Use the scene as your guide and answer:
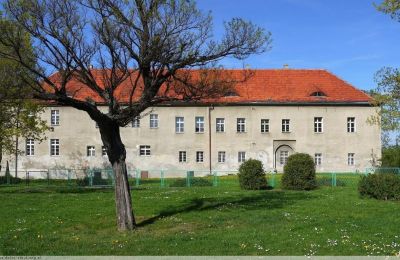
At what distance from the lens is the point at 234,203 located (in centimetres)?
1756

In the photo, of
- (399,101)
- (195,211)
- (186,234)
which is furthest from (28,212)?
(399,101)

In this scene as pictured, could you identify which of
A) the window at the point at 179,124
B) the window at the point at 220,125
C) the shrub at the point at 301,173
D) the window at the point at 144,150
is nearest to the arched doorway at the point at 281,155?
the window at the point at 220,125

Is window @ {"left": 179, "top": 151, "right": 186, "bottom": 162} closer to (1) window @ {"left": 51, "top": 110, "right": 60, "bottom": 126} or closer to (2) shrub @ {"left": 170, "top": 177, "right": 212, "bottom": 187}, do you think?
(1) window @ {"left": 51, "top": 110, "right": 60, "bottom": 126}

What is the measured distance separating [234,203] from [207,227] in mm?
5087

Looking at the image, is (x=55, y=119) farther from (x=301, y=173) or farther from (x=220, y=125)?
(x=301, y=173)

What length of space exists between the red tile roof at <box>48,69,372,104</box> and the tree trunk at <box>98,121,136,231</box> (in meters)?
32.0

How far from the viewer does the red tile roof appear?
46125 mm

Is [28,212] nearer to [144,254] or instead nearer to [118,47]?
[118,47]

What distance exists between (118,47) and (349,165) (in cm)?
3739

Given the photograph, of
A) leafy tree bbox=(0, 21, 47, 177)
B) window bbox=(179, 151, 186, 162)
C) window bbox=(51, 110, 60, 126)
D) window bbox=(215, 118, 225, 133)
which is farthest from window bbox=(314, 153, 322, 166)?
leafy tree bbox=(0, 21, 47, 177)

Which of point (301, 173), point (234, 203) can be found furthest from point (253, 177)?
point (234, 203)

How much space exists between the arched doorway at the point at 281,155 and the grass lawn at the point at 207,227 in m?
26.6

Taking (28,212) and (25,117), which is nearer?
(28,212)

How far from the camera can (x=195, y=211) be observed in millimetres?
15547
